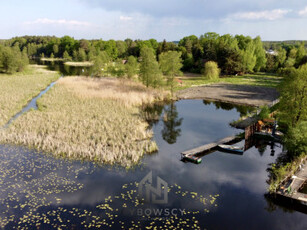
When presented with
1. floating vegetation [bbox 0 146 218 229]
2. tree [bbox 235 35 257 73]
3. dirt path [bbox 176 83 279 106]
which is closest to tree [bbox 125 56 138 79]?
dirt path [bbox 176 83 279 106]

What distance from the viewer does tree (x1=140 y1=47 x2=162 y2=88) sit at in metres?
61.5

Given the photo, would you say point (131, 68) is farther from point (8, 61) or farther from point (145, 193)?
point (145, 193)

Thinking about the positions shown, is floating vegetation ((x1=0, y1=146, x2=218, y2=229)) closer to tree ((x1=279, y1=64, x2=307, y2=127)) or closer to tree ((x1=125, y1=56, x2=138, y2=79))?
tree ((x1=279, y1=64, x2=307, y2=127))

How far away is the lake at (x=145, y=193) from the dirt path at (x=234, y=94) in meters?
28.4

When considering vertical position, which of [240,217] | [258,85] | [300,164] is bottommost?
[240,217]

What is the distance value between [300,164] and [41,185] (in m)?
26.2

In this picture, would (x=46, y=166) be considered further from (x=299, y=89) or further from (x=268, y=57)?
(x=268, y=57)

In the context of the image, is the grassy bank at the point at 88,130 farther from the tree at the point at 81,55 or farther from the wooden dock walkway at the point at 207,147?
the tree at the point at 81,55

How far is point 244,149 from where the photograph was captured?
31812 mm

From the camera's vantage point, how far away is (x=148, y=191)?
A: 73.0 feet

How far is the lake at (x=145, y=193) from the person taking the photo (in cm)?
1855

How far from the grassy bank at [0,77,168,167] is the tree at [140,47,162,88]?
1264 cm

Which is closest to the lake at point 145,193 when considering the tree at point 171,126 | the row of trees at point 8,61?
the tree at point 171,126

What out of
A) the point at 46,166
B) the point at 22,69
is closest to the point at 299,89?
the point at 46,166
